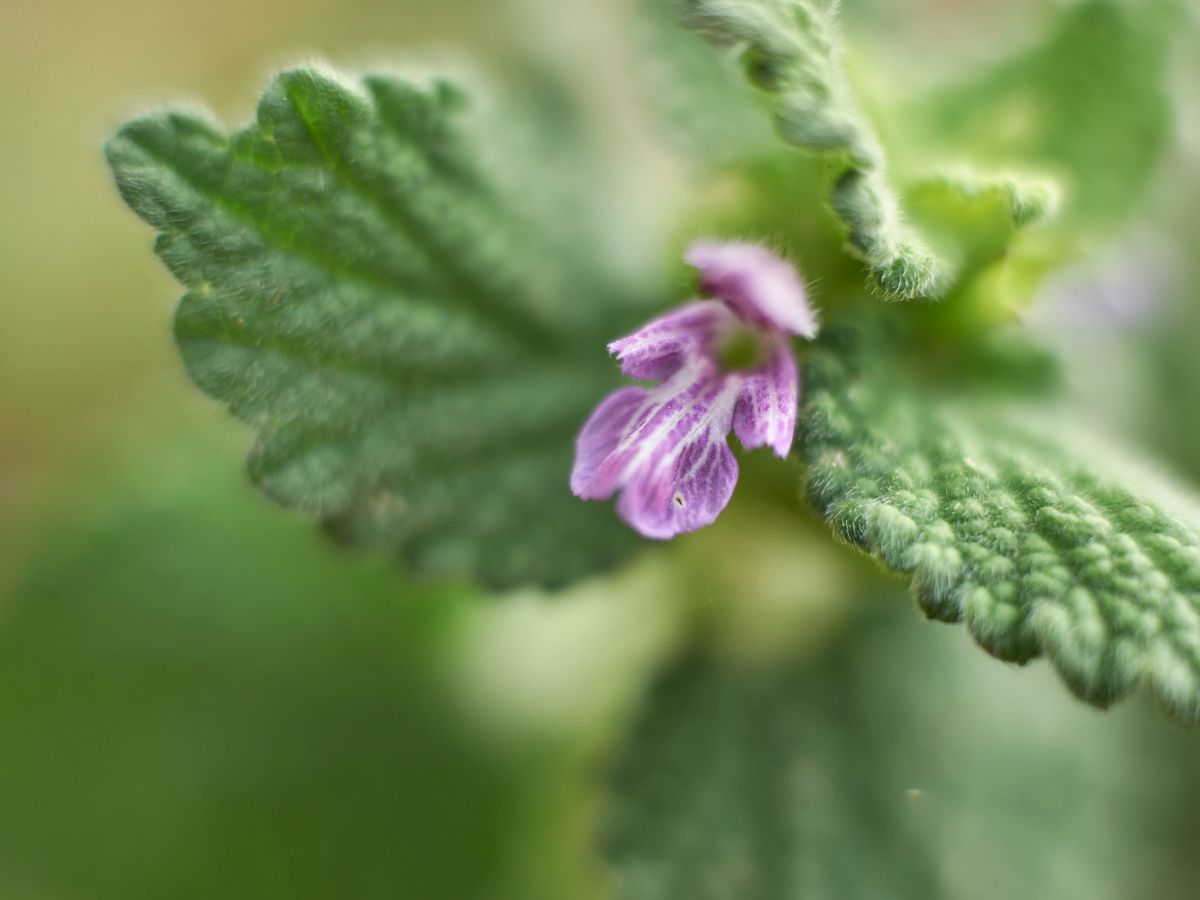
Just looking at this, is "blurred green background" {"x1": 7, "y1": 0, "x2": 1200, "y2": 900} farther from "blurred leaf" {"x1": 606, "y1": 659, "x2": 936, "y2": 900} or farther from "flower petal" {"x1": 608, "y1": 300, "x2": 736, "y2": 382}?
"flower petal" {"x1": 608, "y1": 300, "x2": 736, "y2": 382}

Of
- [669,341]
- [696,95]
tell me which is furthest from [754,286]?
[696,95]

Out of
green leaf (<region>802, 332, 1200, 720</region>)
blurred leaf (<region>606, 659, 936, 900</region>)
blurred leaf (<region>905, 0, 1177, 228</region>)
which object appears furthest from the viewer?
blurred leaf (<region>905, 0, 1177, 228</region>)

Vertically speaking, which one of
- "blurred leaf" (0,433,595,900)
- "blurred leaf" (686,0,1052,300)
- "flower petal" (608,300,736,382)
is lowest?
"blurred leaf" (0,433,595,900)

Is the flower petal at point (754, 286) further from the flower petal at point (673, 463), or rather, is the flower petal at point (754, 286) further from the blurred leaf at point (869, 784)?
the blurred leaf at point (869, 784)

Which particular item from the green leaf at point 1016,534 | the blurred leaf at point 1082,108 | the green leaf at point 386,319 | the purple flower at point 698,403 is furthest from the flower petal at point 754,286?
the blurred leaf at point 1082,108

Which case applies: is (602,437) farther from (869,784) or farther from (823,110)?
(869,784)

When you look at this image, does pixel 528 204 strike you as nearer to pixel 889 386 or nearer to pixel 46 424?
pixel 889 386

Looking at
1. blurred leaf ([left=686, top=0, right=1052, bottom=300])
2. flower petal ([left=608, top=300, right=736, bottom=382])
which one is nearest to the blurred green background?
flower petal ([left=608, top=300, right=736, bottom=382])
